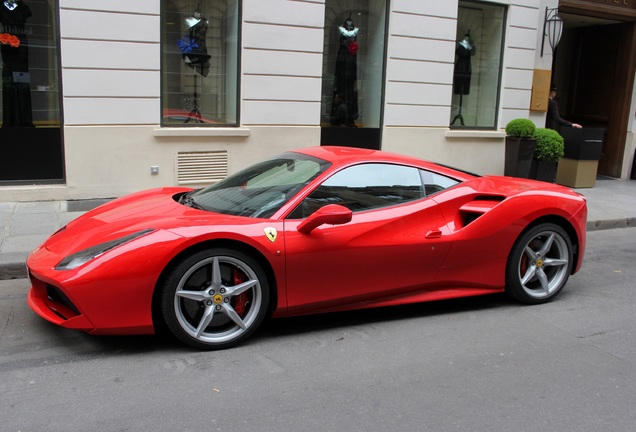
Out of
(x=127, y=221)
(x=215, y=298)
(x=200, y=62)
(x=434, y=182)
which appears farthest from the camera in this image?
(x=200, y=62)

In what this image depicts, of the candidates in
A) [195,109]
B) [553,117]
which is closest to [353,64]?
[195,109]

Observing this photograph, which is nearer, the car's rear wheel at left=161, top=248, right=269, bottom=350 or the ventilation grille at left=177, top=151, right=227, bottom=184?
the car's rear wheel at left=161, top=248, right=269, bottom=350

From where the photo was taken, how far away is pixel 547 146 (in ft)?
37.8

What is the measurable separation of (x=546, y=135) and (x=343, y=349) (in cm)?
868

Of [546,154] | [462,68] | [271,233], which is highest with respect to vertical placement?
[462,68]

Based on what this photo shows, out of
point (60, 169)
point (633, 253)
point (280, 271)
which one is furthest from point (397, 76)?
point (280, 271)

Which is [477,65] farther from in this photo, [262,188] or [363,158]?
[262,188]

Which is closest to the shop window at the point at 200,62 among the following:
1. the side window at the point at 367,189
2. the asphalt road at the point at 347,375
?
the asphalt road at the point at 347,375

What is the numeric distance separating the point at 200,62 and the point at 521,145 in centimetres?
606

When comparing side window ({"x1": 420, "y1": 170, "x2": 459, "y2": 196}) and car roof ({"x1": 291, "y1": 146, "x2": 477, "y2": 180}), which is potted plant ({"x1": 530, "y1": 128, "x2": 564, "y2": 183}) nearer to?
car roof ({"x1": 291, "y1": 146, "x2": 477, "y2": 180})

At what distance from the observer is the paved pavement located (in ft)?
20.7

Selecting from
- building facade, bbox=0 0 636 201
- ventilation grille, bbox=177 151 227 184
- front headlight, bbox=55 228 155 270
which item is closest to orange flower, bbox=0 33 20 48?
building facade, bbox=0 0 636 201

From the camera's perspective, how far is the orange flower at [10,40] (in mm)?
8953

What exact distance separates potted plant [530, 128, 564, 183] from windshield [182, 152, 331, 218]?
25.1 ft
